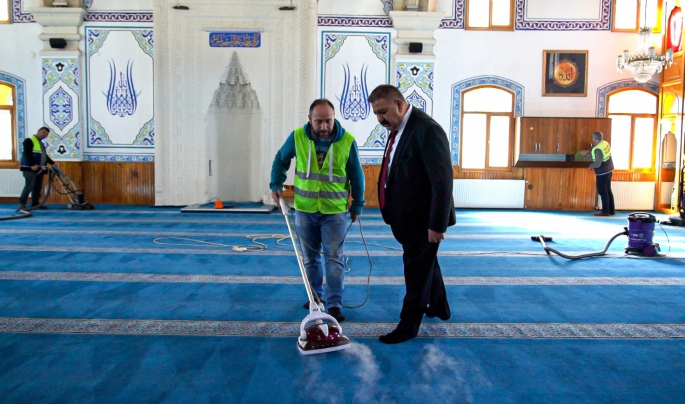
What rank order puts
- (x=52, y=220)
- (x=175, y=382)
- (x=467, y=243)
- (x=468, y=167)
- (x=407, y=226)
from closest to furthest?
1. (x=175, y=382)
2. (x=407, y=226)
3. (x=467, y=243)
4. (x=52, y=220)
5. (x=468, y=167)

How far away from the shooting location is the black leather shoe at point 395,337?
94.7 inches

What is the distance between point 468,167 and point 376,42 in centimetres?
244

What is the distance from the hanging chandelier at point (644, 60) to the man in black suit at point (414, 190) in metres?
6.61

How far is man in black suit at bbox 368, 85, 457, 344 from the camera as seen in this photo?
2248mm

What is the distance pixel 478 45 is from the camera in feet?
27.9

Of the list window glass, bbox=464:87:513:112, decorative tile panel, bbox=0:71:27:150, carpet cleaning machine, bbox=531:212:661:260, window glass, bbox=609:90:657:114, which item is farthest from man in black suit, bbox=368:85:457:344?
decorative tile panel, bbox=0:71:27:150

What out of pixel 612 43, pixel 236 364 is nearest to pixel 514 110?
pixel 612 43

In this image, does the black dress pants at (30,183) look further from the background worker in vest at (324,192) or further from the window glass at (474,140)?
the window glass at (474,140)

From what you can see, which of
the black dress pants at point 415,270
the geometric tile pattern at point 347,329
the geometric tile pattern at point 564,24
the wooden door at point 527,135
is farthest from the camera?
the geometric tile pattern at point 564,24

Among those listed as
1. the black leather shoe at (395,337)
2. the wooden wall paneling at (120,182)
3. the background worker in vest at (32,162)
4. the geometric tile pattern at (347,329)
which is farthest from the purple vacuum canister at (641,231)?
the background worker in vest at (32,162)

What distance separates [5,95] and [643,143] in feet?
33.3

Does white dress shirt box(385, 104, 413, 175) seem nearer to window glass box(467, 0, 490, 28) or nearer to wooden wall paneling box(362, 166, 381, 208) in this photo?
wooden wall paneling box(362, 166, 381, 208)

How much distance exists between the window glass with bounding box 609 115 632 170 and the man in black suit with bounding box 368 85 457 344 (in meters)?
7.40

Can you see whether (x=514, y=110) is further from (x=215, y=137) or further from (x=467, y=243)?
(x=215, y=137)
